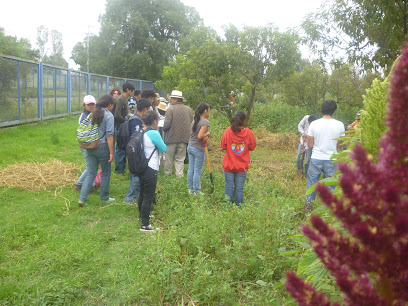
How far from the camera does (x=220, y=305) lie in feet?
10.8

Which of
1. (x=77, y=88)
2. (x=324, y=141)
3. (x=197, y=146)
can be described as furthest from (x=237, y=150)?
(x=77, y=88)

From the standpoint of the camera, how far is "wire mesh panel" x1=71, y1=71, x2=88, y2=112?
17547 millimetres

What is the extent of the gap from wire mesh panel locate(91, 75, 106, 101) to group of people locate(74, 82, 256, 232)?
14396 millimetres

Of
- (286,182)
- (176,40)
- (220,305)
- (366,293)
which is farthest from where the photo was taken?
(176,40)

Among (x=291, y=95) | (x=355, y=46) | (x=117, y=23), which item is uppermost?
(x=117, y=23)

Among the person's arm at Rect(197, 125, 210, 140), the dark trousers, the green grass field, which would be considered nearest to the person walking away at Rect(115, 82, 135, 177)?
the green grass field

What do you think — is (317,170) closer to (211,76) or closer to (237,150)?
(237,150)

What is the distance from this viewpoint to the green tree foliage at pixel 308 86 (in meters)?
17.3

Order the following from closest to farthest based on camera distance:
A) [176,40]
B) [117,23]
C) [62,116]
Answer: [62,116] < [117,23] < [176,40]

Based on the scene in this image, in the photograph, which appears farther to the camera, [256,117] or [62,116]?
[256,117]

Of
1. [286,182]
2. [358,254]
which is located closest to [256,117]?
[286,182]

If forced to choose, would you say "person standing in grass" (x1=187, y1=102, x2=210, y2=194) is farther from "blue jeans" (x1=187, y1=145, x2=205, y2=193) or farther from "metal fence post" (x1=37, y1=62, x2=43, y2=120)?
→ "metal fence post" (x1=37, y1=62, x2=43, y2=120)

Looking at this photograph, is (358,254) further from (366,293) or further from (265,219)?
(265,219)

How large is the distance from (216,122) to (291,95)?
4173mm
